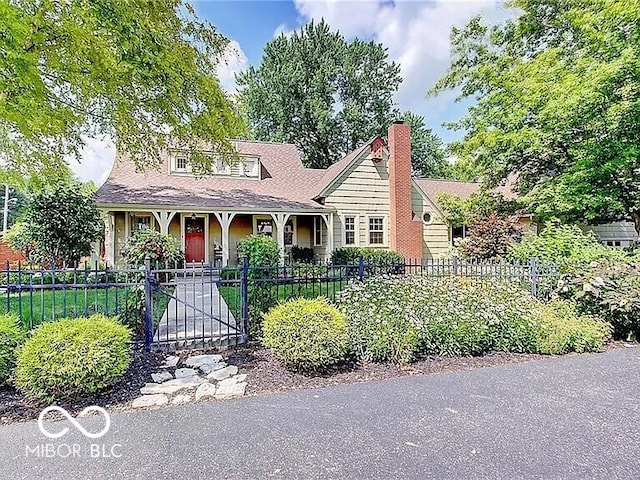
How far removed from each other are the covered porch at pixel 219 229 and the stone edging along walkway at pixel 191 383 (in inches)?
379

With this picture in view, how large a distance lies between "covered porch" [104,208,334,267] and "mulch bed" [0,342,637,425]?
9.47 metres

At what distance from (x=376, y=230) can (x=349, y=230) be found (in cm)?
130

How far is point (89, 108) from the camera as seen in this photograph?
8.88m

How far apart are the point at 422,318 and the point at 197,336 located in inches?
145

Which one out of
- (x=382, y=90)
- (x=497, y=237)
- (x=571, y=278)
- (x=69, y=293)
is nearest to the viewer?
(x=571, y=278)

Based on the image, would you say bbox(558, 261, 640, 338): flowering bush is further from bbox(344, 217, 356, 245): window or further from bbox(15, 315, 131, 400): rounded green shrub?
A: bbox(344, 217, 356, 245): window

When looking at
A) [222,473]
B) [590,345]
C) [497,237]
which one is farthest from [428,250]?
[222,473]

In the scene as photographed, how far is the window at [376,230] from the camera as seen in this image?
59.0 feet

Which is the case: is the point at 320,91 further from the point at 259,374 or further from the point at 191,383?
the point at 191,383

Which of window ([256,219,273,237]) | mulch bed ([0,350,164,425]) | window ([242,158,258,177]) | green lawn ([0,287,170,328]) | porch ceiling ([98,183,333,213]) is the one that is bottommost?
mulch bed ([0,350,164,425])

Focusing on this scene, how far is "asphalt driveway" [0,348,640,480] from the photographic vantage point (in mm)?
3008

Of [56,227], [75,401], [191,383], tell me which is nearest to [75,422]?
[75,401]

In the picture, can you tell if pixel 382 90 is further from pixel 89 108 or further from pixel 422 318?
pixel 422 318

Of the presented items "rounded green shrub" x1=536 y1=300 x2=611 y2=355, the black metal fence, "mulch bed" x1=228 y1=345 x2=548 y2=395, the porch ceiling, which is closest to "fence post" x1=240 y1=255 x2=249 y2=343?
the black metal fence
